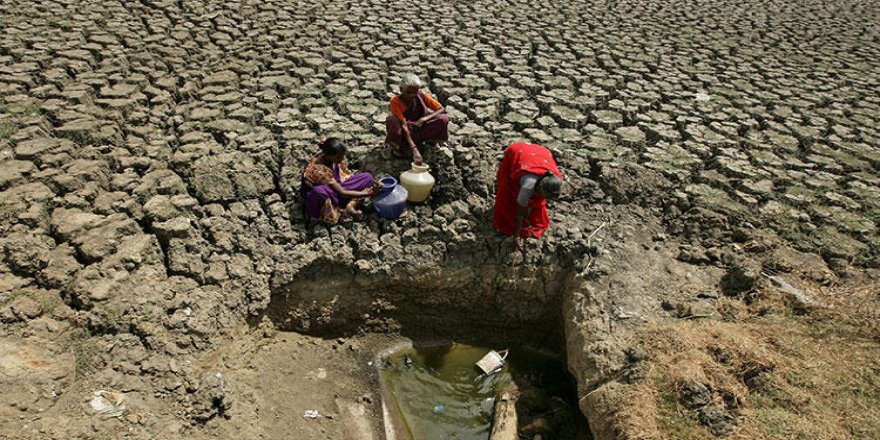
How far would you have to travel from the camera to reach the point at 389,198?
424 centimetres

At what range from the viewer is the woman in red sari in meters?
3.79

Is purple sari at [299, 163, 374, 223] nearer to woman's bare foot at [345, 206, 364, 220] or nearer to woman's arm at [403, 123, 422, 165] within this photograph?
woman's bare foot at [345, 206, 364, 220]

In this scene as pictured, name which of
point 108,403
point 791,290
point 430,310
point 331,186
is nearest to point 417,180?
point 331,186

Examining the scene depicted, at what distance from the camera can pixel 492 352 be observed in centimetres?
443

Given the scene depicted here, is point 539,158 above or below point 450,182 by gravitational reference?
above

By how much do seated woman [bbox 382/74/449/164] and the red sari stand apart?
662 millimetres

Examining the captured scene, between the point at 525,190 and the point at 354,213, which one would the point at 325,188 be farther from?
the point at 525,190


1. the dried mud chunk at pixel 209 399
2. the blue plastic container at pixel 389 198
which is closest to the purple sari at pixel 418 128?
the blue plastic container at pixel 389 198

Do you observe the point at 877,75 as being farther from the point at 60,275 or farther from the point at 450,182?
the point at 60,275

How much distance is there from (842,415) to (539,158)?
90.3 inches

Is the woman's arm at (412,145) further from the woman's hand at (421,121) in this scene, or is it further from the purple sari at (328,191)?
the purple sari at (328,191)

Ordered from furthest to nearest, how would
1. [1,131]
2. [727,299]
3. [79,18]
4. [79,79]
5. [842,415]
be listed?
[79,18]
[79,79]
[1,131]
[727,299]
[842,415]

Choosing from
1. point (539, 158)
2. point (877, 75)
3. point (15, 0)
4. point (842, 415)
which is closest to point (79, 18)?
point (15, 0)

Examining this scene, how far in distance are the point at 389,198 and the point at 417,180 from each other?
0.25 metres
